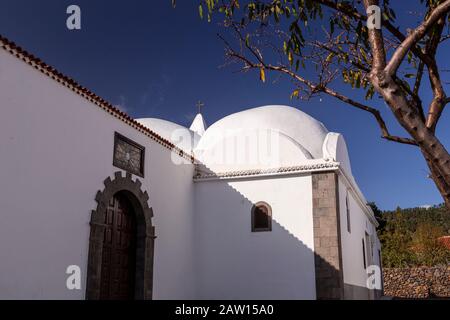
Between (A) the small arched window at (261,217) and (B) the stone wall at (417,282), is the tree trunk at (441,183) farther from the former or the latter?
(B) the stone wall at (417,282)

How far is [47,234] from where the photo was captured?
6.79m

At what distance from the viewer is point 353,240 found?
41.8ft

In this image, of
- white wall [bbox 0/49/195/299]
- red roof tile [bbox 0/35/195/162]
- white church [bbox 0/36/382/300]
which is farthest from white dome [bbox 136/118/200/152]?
white wall [bbox 0/49/195/299]

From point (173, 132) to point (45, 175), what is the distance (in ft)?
31.2

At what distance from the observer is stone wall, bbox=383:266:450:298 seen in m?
21.5

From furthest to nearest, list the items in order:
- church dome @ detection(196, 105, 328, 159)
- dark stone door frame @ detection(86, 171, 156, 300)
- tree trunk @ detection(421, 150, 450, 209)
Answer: church dome @ detection(196, 105, 328, 159), dark stone door frame @ detection(86, 171, 156, 300), tree trunk @ detection(421, 150, 450, 209)

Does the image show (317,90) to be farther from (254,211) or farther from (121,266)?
(254,211)

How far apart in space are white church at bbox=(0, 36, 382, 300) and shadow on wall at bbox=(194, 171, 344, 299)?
0.08 feet

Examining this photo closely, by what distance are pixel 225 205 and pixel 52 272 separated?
549cm

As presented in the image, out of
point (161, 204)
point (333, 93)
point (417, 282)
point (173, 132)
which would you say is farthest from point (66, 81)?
point (417, 282)

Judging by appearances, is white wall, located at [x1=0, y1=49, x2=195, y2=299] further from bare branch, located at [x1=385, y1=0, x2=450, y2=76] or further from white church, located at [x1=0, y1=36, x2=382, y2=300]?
bare branch, located at [x1=385, y1=0, x2=450, y2=76]

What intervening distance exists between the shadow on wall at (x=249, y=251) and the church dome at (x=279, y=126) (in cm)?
165

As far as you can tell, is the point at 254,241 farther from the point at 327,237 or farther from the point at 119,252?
the point at 119,252

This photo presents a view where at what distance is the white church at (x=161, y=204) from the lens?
6.56 meters
